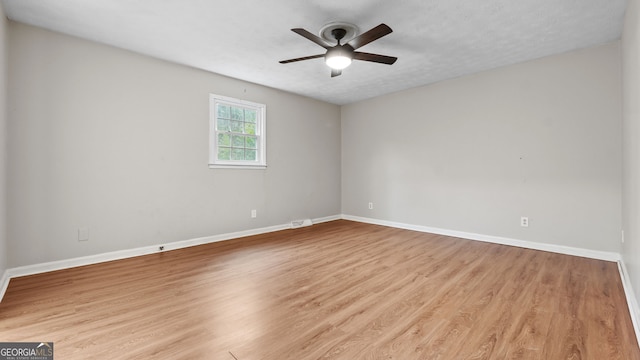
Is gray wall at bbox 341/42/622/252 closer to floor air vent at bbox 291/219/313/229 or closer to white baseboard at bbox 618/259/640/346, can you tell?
white baseboard at bbox 618/259/640/346

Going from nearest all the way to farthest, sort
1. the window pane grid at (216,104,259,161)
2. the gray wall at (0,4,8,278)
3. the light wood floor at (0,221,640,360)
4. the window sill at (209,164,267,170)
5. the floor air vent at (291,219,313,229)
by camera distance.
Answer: the light wood floor at (0,221,640,360) < the gray wall at (0,4,8,278) < the window sill at (209,164,267,170) < the window pane grid at (216,104,259,161) < the floor air vent at (291,219,313,229)

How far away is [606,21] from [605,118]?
3.44 feet

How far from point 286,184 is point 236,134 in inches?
49.0

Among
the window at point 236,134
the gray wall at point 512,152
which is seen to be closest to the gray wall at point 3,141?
the window at point 236,134

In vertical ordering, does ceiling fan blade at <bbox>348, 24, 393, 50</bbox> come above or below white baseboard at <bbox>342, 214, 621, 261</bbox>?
above

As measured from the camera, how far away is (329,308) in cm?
199

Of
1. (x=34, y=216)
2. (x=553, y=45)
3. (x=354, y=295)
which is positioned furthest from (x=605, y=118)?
(x=34, y=216)

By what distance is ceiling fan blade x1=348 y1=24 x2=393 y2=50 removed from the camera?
7.34 ft

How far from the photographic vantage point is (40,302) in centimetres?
208

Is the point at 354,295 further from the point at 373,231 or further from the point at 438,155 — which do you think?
the point at 438,155

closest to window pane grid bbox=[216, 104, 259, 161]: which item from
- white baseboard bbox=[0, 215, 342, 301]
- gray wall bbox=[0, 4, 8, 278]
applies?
white baseboard bbox=[0, 215, 342, 301]

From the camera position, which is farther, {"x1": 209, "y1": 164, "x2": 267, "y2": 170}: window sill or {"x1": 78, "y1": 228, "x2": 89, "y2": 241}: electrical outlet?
{"x1": 209, "y1": 164, "x2": 267, "y2": 170}: window sill

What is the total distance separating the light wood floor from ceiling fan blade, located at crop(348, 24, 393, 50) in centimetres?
219

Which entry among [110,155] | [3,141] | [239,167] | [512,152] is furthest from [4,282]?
[512,152]
